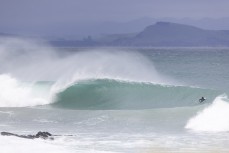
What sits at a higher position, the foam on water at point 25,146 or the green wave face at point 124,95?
the green wave face at point 124,95

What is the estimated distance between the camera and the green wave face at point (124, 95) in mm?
25808

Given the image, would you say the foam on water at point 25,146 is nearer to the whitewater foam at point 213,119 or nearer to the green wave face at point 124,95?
the whitewater foam at point 213,119

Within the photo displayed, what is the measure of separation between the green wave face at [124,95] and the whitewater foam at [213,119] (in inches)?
174

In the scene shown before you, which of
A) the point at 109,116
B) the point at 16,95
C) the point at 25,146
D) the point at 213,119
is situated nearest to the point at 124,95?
the point at 16,95

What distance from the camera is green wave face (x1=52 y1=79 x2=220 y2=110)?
25.8 metres

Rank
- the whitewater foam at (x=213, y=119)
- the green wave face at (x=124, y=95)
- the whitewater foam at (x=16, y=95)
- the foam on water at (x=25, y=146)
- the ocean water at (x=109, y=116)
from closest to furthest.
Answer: the foam on water at (x=25, y=146)
the ocean water at (x=109, y=116)
the whitewater foam at (x=213, y=119)
the green wave face at (x=124, y=95)
the whitewater foam at (x=16, y=95)

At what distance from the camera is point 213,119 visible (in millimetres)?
18781

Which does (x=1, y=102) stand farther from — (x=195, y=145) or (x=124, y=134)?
(x=195, y=145)

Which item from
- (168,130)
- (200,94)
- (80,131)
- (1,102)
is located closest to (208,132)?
(168,130)

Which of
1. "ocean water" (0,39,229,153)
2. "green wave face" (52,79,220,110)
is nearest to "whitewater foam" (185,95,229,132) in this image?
"ocean water" (0,39,229,153)

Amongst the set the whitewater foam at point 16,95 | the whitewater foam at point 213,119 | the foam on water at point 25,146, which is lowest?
the foam on water at point 25,146

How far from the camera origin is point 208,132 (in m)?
16.9

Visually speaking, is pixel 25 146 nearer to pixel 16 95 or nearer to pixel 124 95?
pixel 124 95

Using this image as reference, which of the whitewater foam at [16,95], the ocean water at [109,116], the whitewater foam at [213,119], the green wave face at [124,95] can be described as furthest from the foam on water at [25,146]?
the whitewater foam at [16,95]
